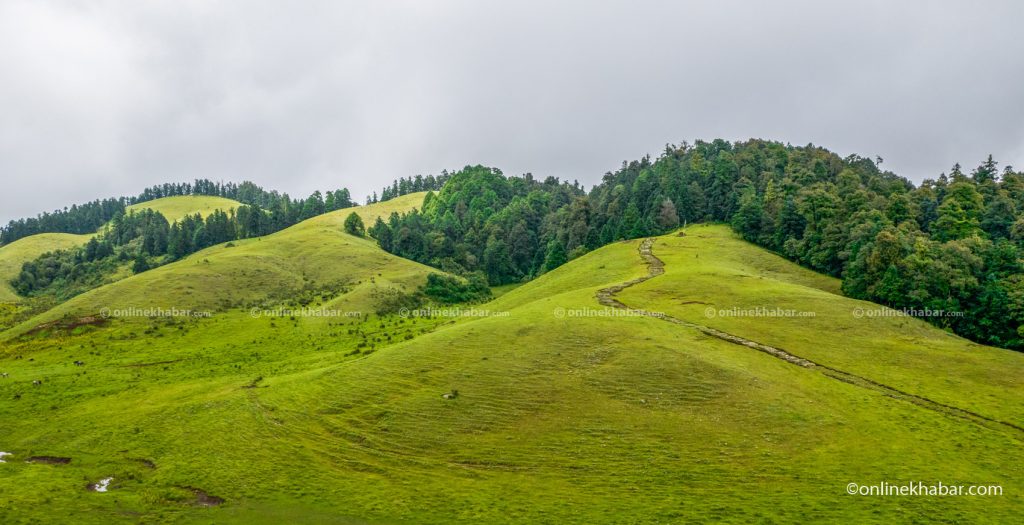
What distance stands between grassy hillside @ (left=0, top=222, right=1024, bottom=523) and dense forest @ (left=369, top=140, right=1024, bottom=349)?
12760 mm

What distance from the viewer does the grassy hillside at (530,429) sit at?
97.6 feet

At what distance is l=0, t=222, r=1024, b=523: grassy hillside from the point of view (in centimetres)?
2975
